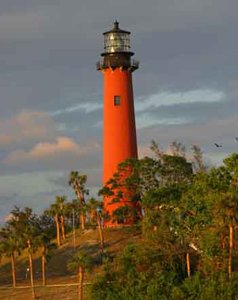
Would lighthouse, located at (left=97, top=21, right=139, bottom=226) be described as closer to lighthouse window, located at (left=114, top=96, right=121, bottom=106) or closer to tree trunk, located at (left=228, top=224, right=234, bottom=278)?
lighthouse window, located at (left=114, top=96, right=121, bottom=106)

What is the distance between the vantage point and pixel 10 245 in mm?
100125

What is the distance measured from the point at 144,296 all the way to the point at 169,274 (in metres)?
3.37

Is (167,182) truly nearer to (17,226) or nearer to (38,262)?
(38,262)

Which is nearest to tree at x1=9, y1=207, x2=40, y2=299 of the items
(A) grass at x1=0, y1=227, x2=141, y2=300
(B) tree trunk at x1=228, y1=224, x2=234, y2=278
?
(A) grass at x1=0, y1=227, x2=141, y2=300

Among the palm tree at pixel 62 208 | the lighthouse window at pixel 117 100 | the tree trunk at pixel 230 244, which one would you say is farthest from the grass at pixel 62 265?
the tree trunk at pixel 230 244

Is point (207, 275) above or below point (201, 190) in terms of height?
below

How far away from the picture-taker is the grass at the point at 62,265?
294ft

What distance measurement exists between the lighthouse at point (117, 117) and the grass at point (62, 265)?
11.1 feet

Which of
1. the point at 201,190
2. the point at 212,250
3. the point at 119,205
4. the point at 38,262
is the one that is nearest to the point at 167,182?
the point at 119,205

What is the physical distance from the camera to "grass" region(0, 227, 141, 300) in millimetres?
89525

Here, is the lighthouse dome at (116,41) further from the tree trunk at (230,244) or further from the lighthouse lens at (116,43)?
the tree trunk at (230,244)

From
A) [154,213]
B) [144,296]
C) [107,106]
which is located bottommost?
[144,296]

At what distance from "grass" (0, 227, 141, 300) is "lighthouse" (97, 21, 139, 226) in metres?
3.39

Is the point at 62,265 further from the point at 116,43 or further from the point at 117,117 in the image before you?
the point at 116,43
